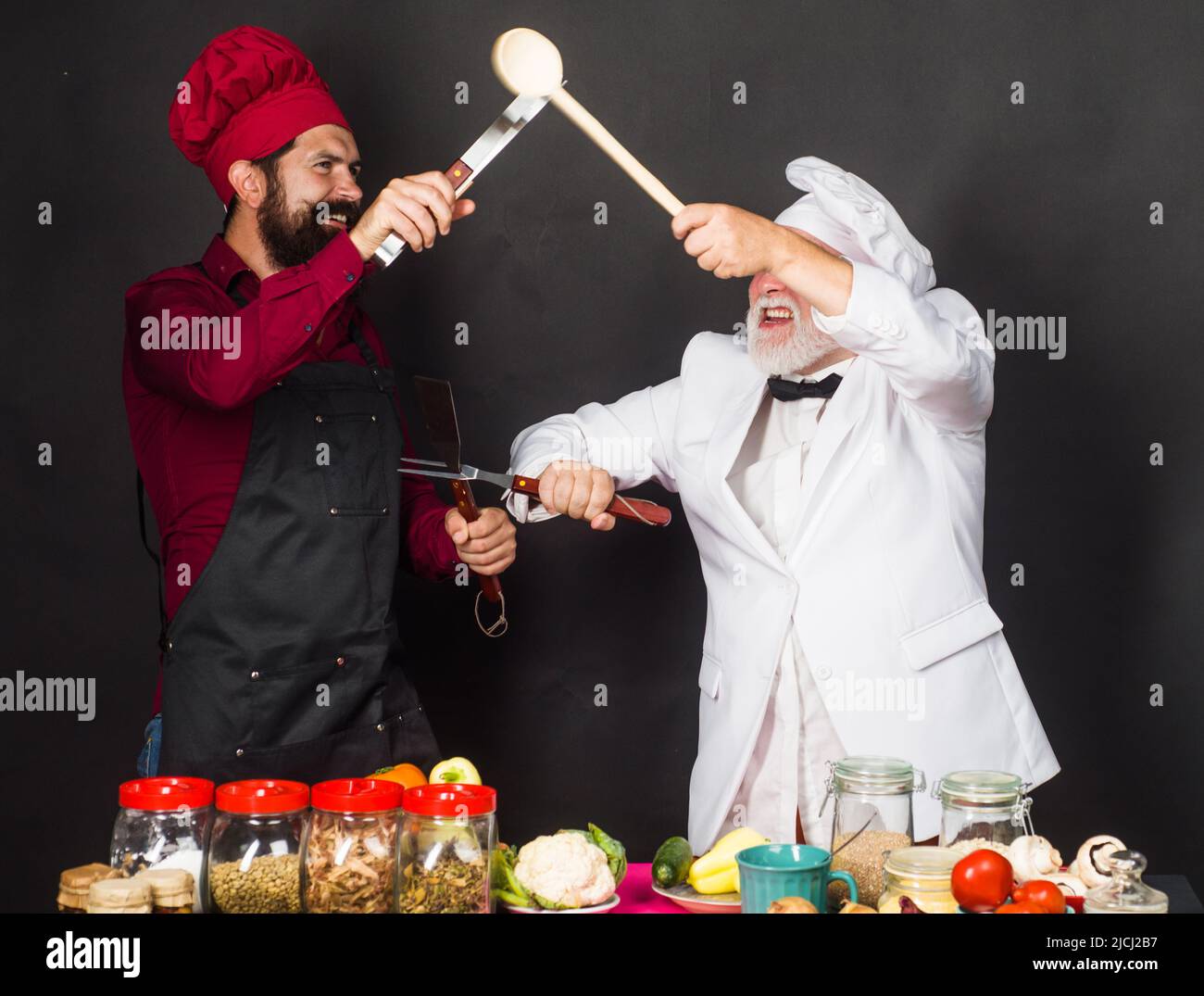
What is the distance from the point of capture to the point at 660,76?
3.55 metres

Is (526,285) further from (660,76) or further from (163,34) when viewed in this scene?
(163,34)

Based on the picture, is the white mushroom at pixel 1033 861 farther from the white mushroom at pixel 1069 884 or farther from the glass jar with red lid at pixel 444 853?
the glass jar with red lid at pixel 444 853

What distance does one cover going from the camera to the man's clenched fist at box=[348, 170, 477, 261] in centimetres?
244

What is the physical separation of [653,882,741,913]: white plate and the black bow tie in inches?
50.8

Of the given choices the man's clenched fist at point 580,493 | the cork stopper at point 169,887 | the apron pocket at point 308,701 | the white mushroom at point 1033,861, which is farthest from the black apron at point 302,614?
the white mushroom at point 1033,861

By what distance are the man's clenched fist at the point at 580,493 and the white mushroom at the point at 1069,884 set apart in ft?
3.64

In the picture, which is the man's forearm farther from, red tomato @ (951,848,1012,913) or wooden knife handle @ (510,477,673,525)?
red tomato @ (951,848,1012,913)

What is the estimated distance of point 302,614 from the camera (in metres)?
2.75

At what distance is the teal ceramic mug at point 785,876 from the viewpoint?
1.73 metres

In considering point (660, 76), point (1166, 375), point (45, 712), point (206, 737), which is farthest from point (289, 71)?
point (1166, 375)

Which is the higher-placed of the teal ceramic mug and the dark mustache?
the dark mustache

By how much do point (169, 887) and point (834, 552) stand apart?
1526mm

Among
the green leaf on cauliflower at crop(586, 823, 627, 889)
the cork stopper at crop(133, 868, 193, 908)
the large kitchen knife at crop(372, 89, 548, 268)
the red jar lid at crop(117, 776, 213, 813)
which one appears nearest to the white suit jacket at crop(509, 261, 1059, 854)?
the large kitchen knife at crop(372, 89, 548, 268)

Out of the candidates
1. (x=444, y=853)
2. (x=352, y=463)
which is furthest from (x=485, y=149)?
(x=444, y=853)
